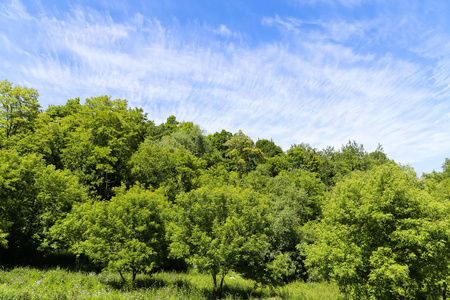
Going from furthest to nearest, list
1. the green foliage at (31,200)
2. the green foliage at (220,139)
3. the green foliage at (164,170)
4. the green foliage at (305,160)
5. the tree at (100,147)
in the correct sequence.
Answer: the green foliage at (220,139)
the green foliage at (305,160)
the green foliage at (164,170)
the tree at (100,147)
the green foliage at (31,200)

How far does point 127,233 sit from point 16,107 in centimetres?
3132

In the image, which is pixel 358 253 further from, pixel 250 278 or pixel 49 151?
pixel 49 151

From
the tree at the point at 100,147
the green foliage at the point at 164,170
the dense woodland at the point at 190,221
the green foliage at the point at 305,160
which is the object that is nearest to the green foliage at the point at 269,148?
the green foliage at the point at 305,160

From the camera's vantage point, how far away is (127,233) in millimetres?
16297

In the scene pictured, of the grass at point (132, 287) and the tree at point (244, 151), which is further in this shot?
the tree at point (244, 151)

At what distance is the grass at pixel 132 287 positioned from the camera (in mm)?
Answer: 12375

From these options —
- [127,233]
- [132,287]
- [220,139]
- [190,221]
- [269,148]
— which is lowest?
[132,287]

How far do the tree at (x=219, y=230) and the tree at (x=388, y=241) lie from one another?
15.8 ft

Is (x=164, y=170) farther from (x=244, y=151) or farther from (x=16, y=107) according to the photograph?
(x=244, y=151)

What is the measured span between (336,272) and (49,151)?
39.0m

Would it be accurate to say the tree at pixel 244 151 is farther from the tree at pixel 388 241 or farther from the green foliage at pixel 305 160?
the tree at pixel 388 241

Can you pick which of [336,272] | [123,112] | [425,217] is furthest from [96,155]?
[425,217]

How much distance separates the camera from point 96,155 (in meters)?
31.1

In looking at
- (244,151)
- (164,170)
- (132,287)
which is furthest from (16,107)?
(244,151)
